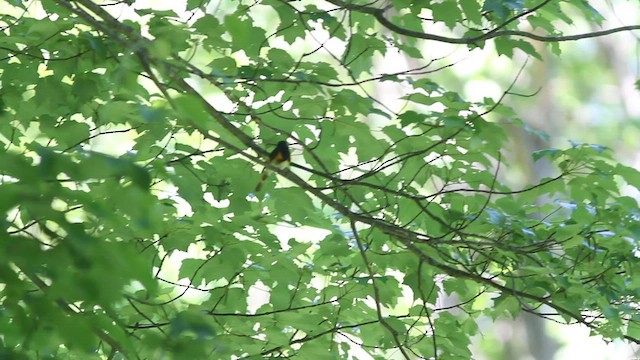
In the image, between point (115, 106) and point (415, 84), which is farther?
point (415, 84)

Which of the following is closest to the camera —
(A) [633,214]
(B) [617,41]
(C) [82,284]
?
(C) [82,284]

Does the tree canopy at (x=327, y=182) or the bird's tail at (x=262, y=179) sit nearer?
the tree canopy at (x=327, y=182)

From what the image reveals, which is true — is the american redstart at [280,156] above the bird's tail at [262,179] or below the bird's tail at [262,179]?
below

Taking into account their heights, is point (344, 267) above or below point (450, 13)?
below

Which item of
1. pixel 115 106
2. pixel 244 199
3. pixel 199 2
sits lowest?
pixel 115 106

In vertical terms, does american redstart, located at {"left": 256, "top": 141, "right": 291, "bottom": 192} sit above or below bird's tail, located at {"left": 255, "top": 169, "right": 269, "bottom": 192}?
below

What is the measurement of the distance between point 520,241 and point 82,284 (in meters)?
1.88

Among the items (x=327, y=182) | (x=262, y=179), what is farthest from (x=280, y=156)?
(x=327, y=182)

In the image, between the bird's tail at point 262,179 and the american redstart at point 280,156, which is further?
the bird's tail at point 262,179

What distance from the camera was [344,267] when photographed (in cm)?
298

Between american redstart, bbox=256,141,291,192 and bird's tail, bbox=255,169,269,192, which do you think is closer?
american redstart, bbox=256,141,291,192

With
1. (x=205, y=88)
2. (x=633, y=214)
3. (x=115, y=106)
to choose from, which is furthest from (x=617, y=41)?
(x=115, y=106)

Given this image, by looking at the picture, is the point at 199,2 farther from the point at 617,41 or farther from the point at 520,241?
the point at 617,41

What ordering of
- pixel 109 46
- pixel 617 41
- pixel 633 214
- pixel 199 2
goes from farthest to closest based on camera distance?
pixel 617 41 < pixel 633 214 < pixel 199 2 < pixel 109 46
